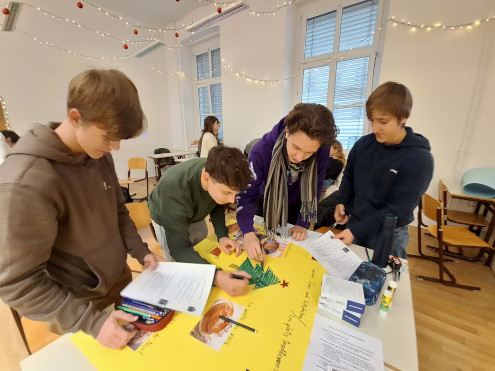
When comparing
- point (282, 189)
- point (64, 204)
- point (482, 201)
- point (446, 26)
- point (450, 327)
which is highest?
point (446, 26)

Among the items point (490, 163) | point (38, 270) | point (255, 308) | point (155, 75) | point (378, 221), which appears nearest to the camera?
point (38, 270)

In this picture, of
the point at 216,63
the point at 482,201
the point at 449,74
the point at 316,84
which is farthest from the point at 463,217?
the point at 216,63

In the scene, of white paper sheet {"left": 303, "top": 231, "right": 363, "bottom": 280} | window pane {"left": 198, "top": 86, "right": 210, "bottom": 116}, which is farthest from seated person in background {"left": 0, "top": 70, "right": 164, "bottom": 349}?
window pane {"left": 198, "top": 86, "right": 210, "bottom": 116}

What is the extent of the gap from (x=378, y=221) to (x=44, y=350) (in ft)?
4.50

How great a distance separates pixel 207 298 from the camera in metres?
0.72

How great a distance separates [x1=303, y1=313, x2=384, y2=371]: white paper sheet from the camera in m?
0.55

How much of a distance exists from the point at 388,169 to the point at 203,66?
5.74 meters

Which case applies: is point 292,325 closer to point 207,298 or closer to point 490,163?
point 207,298

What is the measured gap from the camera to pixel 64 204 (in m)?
0.63

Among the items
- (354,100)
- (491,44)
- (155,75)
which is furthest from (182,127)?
(491,44)

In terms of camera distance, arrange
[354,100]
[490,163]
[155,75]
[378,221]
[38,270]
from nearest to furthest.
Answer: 1. [38,270]
2. [378,221]
3. [490,163]
4. [354,100]
5. [155,75]

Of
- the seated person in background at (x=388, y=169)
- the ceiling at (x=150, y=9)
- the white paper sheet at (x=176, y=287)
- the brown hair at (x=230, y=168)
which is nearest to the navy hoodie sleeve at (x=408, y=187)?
the seated person in background at (x=388, y=169)

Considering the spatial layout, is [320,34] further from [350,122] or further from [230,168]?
[230,168]

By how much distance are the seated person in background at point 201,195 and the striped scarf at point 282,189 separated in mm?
278
